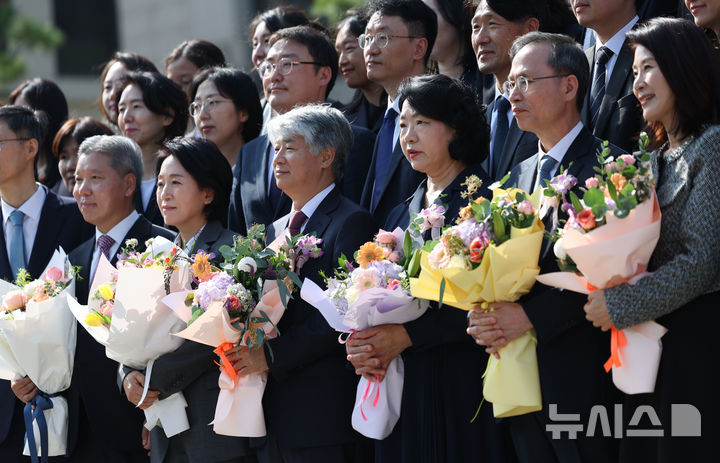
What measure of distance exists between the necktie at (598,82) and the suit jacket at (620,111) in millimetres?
33

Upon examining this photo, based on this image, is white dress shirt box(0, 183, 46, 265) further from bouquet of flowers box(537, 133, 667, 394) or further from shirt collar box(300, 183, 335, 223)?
bouquet of flowers box(537, 133, 667, 394)

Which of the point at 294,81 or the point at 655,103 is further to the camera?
the point at 294,81

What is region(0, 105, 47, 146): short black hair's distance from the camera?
6164 millimetres

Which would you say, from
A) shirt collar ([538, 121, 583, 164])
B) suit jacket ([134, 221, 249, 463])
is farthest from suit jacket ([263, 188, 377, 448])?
shirt collar ([538, 121, 583, 164])

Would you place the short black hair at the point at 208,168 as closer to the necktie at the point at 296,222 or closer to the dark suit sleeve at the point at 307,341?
the necktie at the point at 296,222

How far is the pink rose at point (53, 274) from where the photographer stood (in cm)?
502

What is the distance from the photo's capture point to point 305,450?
14.3ft

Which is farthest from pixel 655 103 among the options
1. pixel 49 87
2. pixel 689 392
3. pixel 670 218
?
pixel 49 87

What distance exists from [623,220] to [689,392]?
680mm

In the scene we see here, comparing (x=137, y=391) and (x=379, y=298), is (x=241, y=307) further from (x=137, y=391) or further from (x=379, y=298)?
(x=137, y=391)

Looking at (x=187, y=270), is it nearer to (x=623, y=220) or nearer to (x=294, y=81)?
(x=294, y=81)

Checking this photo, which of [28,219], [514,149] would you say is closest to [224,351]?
[514,149]

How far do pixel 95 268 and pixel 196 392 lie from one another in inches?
44.8

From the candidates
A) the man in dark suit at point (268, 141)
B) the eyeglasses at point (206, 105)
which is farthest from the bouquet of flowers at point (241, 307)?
the eyeglasses at point (206, 105)
